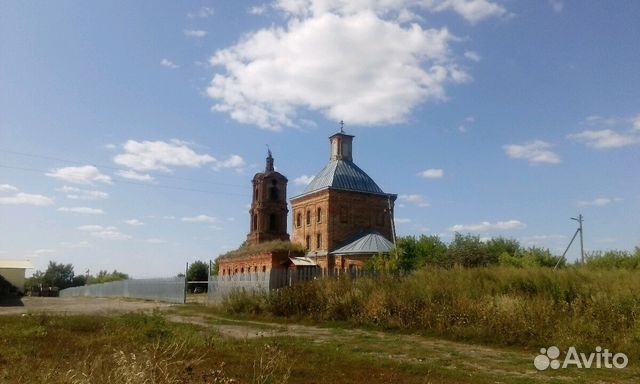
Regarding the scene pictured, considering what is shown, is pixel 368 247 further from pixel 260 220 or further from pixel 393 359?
pixel 393 359

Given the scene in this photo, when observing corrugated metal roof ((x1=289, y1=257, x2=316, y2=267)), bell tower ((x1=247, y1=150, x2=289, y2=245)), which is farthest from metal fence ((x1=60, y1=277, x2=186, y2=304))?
bell tower ((x1=247, y1=150, x2=289, y2=245))

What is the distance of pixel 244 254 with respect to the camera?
44.1 meters

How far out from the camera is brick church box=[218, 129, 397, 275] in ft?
129

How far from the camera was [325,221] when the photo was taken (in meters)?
42.4

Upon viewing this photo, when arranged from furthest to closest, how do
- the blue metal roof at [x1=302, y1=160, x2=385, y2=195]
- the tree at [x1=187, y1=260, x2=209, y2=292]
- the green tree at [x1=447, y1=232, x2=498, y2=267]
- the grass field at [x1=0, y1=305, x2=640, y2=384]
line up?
the tree at [x1=187, y1=260, x2=209, y2=292] → the blue metal roof at [x1=302, y1=160, x2=385, y2=195] → the green tree at [x1=447, y1=232, x2=498, y2=267] → the grass field at [x1=0, y1=305, x2=640, y2=384]

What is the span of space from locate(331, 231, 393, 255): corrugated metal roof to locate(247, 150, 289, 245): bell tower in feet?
37.7

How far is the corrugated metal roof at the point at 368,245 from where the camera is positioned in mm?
37719

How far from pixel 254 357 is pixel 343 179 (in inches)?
1384

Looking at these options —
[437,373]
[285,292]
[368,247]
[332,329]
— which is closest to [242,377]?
[437,373]

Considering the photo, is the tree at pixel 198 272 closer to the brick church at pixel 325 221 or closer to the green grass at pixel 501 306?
the brick church at pixel 325 221

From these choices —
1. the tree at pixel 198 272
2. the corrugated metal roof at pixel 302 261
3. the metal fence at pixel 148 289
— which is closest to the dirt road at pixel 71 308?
the metal fence at pixel 148 289

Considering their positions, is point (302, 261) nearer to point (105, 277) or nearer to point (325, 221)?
point (325, 221)

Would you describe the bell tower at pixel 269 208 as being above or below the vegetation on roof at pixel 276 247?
above

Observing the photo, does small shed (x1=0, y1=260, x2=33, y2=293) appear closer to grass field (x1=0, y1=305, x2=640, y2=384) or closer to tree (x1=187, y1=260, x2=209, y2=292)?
tree (x1=187, y1=260, x2=209, y2=292)
